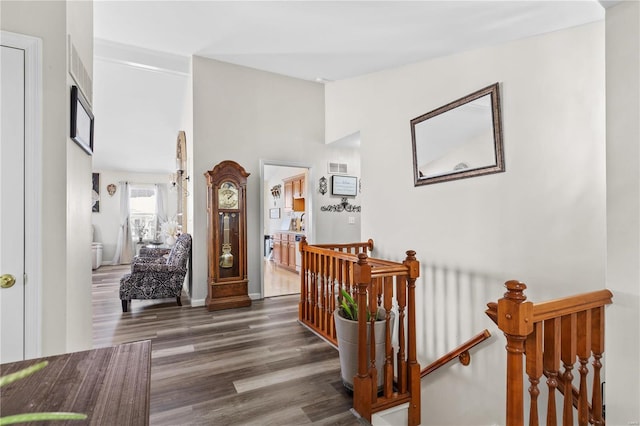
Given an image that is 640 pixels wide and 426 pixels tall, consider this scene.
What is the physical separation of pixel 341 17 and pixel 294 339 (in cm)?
286

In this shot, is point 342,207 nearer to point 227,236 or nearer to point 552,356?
point 227,236

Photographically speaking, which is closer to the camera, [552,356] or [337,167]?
[552,356]

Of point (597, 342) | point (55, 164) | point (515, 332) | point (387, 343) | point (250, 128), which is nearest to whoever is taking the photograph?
point (515, 332)

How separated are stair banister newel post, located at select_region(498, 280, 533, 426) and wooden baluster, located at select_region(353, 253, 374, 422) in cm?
88

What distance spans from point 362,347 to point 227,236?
2.70 metres

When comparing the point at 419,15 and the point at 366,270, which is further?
the point at 419,15

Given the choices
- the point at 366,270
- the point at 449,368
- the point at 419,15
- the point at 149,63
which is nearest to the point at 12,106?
the point at 366,270

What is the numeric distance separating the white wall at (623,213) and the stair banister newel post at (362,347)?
3.77 ft

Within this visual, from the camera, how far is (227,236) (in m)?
4.14

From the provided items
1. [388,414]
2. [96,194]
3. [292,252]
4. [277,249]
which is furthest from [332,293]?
[96,194]

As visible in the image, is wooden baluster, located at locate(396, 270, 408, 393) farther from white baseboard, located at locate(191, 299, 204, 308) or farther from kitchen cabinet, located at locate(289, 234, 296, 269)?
kitchen cabinet, located at locate(289, 234, 296, 269)

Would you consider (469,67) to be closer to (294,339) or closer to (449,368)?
(449,368)

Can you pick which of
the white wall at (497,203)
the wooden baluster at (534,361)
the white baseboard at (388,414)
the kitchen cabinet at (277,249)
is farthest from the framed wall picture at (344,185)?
the wooden baluster at (534,361)

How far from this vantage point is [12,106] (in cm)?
142
